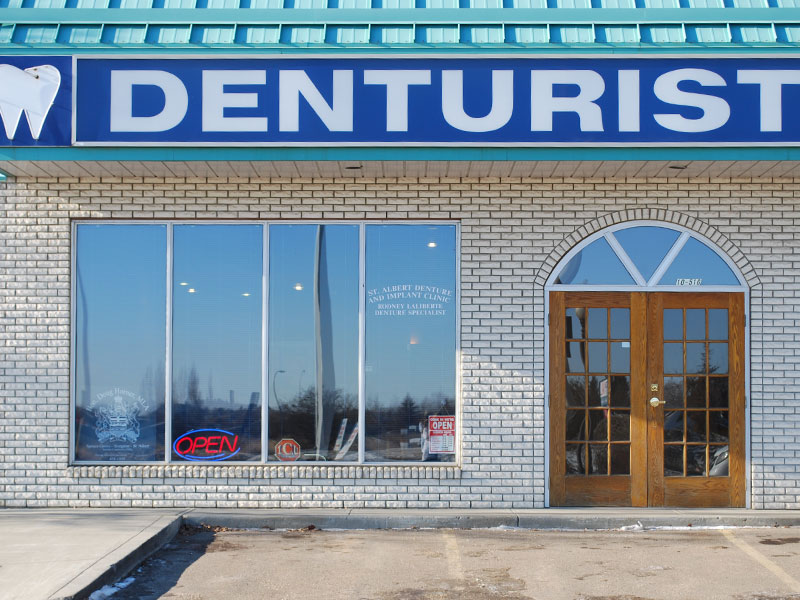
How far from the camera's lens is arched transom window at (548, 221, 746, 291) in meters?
9.64

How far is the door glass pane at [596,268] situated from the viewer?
966cm

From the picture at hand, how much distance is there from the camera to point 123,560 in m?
6.98

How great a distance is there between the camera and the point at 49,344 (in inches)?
376

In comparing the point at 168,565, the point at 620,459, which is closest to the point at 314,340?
the point at 168,565

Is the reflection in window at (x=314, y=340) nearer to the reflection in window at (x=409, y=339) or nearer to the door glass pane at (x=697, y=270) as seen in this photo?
the reflection in window at (x=409, y=339)

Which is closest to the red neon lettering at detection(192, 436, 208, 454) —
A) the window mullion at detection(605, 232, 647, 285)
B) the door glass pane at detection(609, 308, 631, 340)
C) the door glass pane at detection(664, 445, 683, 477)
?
the door glass pane at detection(609, 308, 631, 340)

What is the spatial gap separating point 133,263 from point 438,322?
10.9ft

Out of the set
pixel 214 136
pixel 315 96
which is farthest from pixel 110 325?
pixel 315 96

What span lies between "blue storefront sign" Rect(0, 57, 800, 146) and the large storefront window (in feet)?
4.13

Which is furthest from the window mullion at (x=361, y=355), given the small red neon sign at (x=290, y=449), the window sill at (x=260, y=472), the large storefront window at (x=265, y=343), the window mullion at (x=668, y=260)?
the window mullion at (x=668, y=260)

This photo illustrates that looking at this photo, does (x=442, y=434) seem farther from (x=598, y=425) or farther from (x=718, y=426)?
(x=718, y=426)

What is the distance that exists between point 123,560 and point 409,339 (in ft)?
12.5

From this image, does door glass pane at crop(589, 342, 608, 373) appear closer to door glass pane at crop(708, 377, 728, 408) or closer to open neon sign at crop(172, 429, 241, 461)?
door glass pane at crop(708, 377, 728, 408)

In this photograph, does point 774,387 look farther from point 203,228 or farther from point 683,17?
point 203,228
